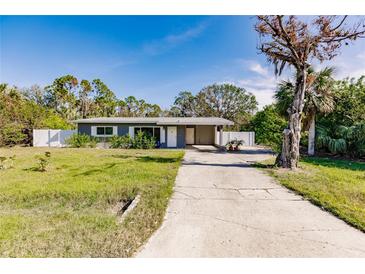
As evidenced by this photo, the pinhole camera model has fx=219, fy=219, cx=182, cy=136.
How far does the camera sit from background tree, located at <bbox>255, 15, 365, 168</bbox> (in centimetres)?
773

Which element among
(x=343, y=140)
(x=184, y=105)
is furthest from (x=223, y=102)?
(x=343, y=140)

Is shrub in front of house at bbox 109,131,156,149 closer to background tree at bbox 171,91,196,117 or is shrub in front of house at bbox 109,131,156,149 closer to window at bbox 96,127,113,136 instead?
window at bbox 96,127,113,136

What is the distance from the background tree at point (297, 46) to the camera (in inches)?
305

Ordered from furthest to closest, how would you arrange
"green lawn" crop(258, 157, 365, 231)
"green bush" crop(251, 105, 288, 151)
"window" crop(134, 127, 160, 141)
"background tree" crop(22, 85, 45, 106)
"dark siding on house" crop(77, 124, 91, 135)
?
"background tree" crop(22, 85, 45, 106)
"green bush" crop(251, 105, 288, 151)
"dark siding on house" crop(77, 124, 91, 135)
"window" crop(134, 127, 160, 141)
"green lawn" crop(258, 157, 365, 231)

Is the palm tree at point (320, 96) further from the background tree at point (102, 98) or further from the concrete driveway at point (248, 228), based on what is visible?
the background tree at point (102, 98)

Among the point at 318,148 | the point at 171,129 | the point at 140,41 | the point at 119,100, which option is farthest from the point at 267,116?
the point at 119,100

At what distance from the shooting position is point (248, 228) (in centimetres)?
352

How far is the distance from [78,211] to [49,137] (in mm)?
18370

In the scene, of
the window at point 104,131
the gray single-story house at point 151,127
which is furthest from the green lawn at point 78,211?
the window at point 104,131

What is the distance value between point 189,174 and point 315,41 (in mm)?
6868

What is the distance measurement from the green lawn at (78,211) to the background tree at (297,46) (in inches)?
189

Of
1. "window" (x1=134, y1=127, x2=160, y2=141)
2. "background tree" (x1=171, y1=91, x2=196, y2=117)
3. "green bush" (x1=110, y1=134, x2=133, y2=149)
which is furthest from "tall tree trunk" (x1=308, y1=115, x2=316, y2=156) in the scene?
"background tree" (x1=171, y1=91, x2=196, y2=117)

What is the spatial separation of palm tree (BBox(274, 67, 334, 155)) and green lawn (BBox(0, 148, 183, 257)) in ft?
31.0

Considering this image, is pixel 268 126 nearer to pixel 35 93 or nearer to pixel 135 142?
pixel 135 142
